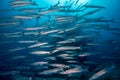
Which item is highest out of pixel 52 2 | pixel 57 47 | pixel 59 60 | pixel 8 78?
pixel 52 2

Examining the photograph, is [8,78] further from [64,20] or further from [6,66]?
[64,20]

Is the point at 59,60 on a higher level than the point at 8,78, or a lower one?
higher

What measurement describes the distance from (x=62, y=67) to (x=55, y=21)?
2332mm

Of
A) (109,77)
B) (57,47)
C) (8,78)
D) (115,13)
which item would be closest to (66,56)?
(57,47)

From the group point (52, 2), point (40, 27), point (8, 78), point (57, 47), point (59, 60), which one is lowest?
point (8, 78)

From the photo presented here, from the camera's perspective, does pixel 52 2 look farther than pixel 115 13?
No

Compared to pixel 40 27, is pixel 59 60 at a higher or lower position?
lower

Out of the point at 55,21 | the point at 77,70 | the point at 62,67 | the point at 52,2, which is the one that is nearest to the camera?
the point at 77,70

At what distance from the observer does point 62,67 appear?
342 inches

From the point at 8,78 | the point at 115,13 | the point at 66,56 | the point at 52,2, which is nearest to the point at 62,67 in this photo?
the point at 66,56

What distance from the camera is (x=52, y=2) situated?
17844 mm

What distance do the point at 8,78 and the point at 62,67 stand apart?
4.08 m

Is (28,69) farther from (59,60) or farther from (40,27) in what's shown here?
(40,27)

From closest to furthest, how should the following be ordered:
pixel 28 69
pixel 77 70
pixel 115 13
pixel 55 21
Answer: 1. pixel 77 70
2. pixel 55 21
3. pixel 28 69
4. pixel 115 13
